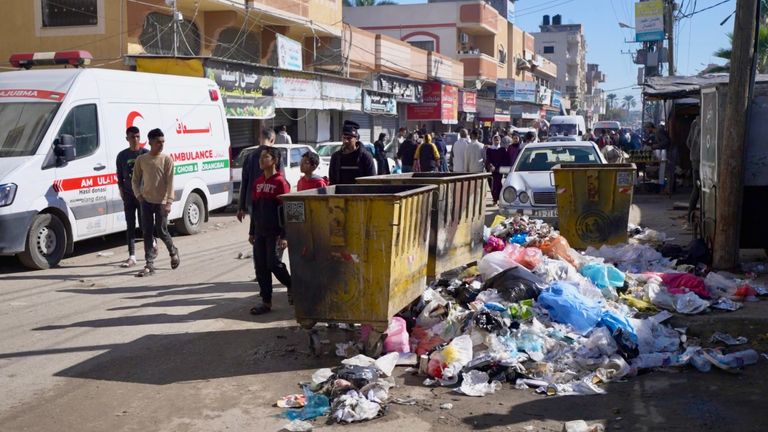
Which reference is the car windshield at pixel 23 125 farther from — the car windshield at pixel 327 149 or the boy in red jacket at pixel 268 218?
the car windshield at pixel 327 149

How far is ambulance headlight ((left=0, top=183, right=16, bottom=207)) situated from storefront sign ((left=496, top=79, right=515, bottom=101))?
45.8m

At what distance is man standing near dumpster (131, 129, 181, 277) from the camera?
10.6m

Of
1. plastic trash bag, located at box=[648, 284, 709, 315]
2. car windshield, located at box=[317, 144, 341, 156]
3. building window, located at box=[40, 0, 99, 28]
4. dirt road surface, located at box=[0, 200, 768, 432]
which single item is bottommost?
dirt road surface, located at box=[0, 200, 768, 432]

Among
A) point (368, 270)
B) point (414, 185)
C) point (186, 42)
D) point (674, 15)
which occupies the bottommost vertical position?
point (368, 270)

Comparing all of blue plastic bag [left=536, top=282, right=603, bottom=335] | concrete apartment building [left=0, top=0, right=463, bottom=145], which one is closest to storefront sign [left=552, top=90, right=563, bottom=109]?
concrete apartment building [left=0, top=0, right=463, bottom=145]

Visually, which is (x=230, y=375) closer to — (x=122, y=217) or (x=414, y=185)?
(x=414, y=185)

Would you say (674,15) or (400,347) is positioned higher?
(674,15)

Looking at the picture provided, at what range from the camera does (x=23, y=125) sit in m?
11.6

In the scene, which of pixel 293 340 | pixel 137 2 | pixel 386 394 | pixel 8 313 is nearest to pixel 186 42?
pixel 137 2

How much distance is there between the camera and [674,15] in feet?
123

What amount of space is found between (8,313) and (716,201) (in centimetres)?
805

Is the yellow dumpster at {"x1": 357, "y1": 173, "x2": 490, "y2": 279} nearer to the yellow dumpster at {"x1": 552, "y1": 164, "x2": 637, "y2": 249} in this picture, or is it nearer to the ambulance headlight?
the yellow dumpster at {"x1": 552, "y1": 164, "x2": 637, "y2": 249}

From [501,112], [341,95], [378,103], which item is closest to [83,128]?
[341,95]

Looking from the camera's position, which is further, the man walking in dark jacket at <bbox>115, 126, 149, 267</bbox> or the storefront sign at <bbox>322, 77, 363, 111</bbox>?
the storefront sign at <bbox>322, 77, 363, 111</bbox>
